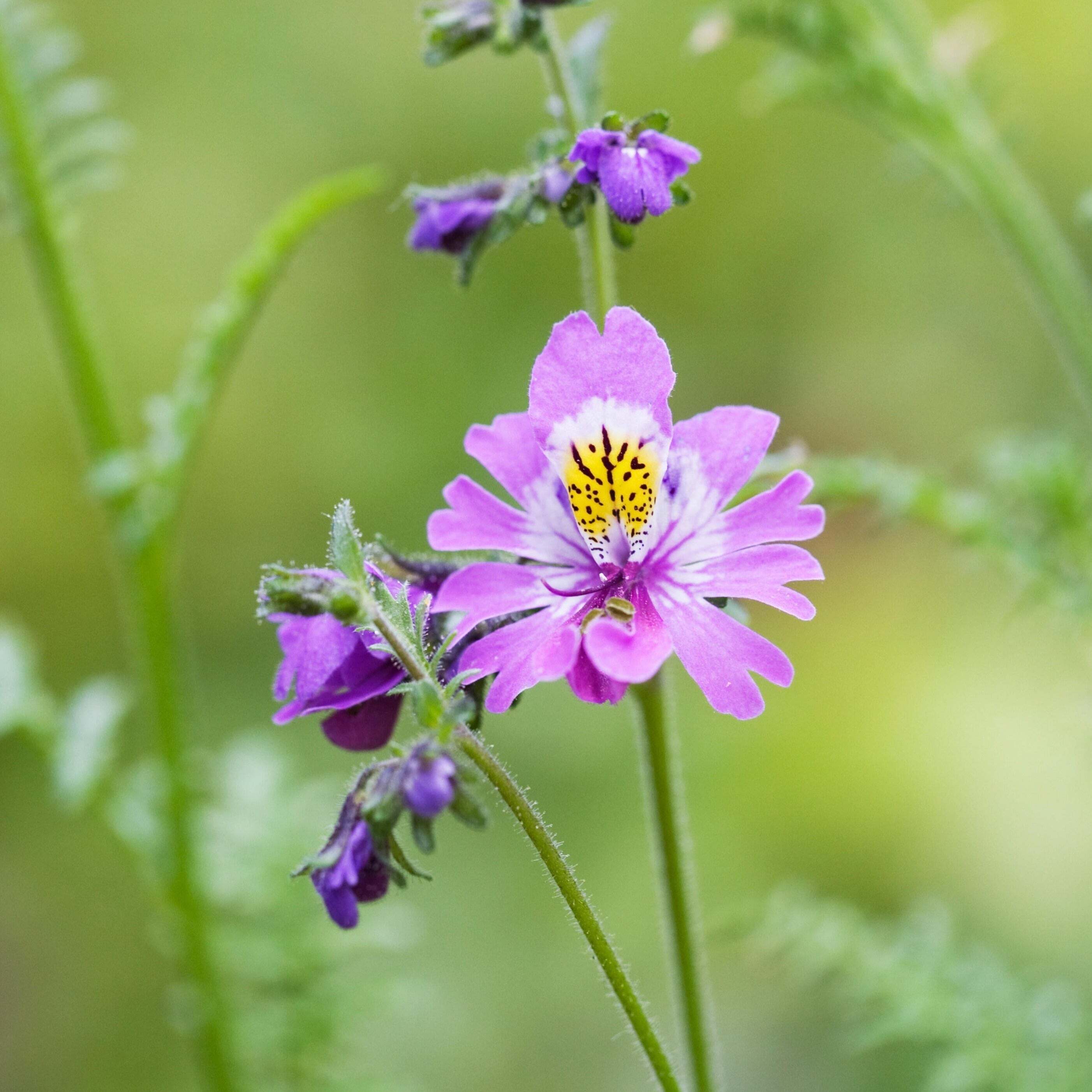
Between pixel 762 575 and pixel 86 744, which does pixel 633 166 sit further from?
pixel 86 744

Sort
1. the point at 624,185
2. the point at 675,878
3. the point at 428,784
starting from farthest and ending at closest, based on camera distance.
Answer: the point at 675,878 → the point at 624,185 → the point at 428,784

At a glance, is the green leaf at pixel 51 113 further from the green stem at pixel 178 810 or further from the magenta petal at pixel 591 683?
the magenta petal at pixel 591 683

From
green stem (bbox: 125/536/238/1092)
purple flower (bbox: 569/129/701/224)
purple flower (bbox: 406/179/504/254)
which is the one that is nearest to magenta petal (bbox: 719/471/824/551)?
purple flower (bbox: 569/129/701/224)

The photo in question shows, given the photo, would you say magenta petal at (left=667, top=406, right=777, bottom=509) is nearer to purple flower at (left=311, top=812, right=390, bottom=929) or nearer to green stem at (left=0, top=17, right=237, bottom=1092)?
purple flower at (left=311, top=812, right=390, bottom=929)

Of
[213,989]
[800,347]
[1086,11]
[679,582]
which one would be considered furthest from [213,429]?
[679,582]

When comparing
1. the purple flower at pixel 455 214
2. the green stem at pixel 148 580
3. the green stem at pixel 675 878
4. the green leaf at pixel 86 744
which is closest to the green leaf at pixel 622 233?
the purple flower at pixel 455 214

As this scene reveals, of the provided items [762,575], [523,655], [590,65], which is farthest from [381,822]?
[590,65]
